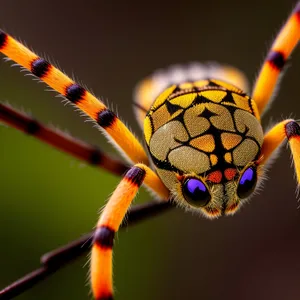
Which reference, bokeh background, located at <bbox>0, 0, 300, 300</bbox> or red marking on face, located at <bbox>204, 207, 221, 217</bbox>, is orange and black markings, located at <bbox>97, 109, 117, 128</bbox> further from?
bokeh background, located at <bbox>0, 0, 300, 300</bbox>

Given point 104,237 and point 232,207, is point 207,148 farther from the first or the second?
point 104,237

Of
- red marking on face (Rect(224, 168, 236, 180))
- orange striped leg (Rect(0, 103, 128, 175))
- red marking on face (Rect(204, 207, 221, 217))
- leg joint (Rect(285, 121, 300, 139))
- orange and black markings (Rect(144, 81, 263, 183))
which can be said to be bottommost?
orange striped leg (Rect(0, 103, 128, 175))

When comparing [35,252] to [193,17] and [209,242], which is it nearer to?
[209,242]

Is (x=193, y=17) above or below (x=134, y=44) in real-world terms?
above

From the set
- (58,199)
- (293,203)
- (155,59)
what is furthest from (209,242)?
(155,59)

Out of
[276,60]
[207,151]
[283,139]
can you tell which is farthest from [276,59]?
[207,151]

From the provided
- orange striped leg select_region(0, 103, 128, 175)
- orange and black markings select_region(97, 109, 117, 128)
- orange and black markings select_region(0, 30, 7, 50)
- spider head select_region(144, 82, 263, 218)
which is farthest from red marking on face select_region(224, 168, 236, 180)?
orange and black markings select_region(0, 30, 7, 50)
